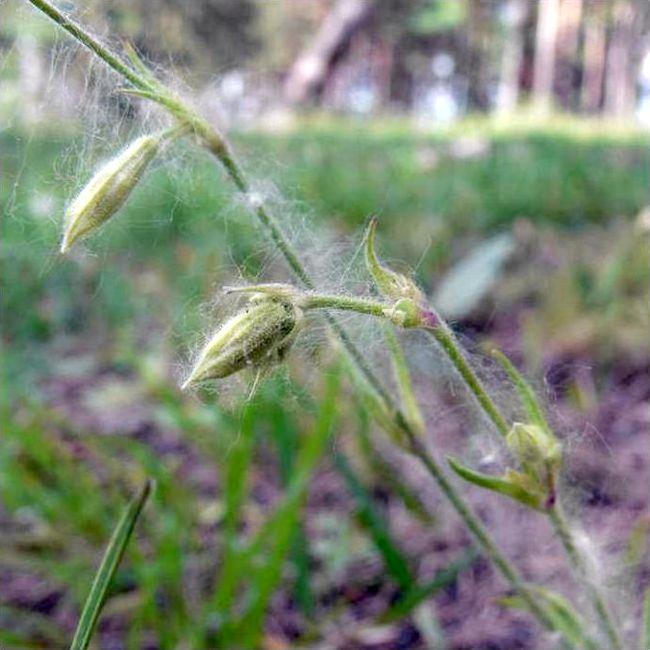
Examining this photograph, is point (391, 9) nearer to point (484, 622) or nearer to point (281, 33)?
point (281, 33)

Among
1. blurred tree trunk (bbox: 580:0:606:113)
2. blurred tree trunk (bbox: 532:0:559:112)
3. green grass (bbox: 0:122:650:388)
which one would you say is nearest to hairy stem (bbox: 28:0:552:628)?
green grass (bbox: 0:122:650:388)

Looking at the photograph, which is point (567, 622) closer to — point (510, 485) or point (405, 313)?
point (510, 485)

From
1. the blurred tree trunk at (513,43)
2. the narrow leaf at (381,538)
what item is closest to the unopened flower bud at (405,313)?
the narrow leaf at (381,538)

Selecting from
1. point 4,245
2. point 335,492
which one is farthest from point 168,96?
point 4,245

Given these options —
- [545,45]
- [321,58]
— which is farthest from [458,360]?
[321,58]

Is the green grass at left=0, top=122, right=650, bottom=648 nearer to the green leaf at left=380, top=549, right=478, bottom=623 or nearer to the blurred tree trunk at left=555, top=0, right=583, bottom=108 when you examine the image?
the green leaf at left=380, top=549, right=478, bottom=623
